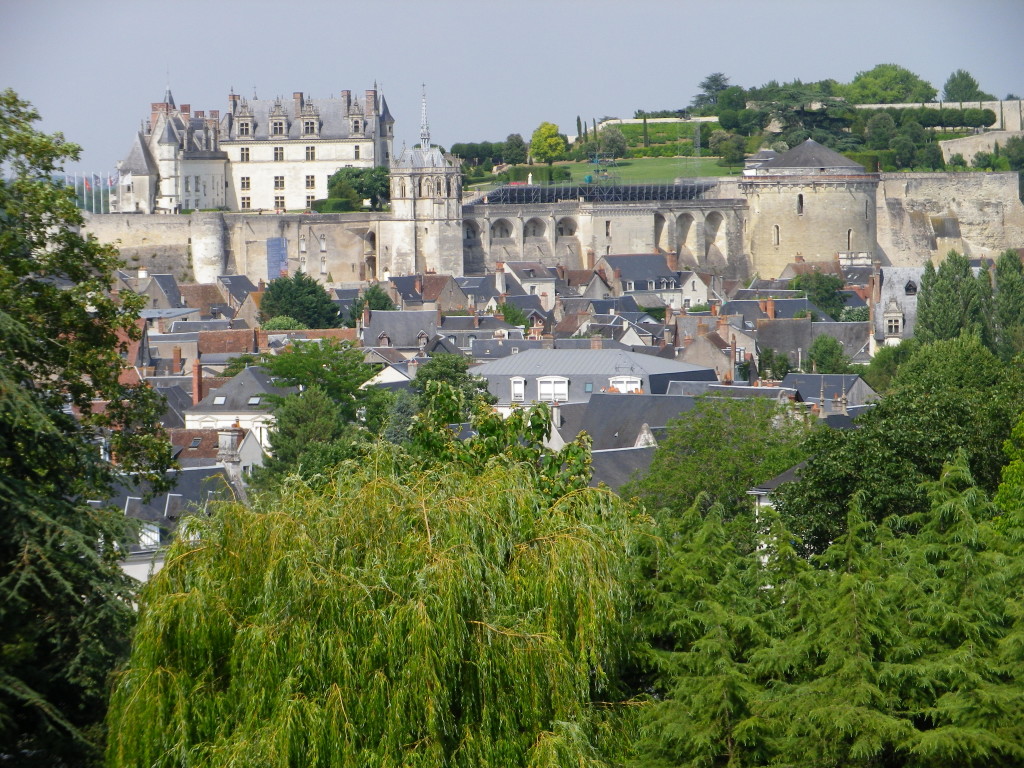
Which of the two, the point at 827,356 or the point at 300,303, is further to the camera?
the point at 300,303

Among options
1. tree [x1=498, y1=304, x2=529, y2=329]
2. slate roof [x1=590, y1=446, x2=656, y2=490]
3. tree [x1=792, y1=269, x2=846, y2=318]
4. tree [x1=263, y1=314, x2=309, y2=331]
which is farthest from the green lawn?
slate roof [x1=590, y1=446, x2=656, y2=490]

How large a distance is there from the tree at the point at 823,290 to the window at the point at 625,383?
24.1 m

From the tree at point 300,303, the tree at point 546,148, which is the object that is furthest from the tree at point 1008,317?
the tree at point 546,148

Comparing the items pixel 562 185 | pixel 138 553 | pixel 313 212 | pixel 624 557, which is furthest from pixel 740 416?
pixel 562 185

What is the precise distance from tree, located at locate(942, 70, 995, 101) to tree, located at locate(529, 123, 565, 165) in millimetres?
25168

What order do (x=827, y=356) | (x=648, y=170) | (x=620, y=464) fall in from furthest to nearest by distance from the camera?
1. (x=648, y=170)
2. (x=827, y=356)
3. (x=620, y=464)

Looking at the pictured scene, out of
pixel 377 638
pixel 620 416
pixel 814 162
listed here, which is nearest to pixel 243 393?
pixel 620 416

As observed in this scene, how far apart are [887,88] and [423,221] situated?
51.5 metres

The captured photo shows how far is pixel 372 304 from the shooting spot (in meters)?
52.6

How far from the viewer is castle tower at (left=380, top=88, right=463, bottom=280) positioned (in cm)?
6209

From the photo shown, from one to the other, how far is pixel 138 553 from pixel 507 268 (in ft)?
144

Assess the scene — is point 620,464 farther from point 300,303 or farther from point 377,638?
point 300,303

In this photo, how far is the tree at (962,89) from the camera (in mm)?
101562

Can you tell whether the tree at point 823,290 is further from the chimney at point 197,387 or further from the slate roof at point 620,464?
the slate roof at point 620,464
